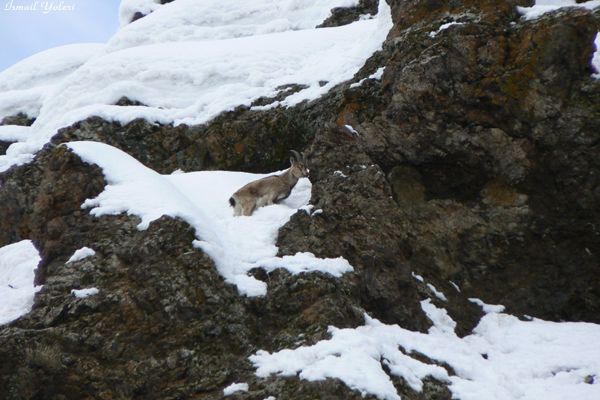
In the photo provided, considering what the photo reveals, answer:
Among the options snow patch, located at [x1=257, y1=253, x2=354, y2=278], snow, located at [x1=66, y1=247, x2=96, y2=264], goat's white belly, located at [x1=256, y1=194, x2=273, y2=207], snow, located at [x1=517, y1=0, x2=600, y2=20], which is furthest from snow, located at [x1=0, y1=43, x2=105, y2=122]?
snow, located at [x1=517, y1=0, x2=600, y2=20]

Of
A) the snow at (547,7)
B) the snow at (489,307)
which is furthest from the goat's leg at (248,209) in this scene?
the snow at (547,7)

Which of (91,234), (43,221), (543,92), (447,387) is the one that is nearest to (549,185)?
(543,92)

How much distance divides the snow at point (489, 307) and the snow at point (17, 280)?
29.4ft

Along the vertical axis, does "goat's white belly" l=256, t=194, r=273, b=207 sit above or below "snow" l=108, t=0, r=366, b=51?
below

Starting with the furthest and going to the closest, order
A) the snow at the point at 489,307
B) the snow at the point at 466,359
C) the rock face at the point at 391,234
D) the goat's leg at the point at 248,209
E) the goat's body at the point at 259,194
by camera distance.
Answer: the goat's body at the point at 259,194 < the goat's leg at the point at 248,209 < the snow at the point at 489,307 < the rock face at the point at 391,234 < the snow at the point at 466,359

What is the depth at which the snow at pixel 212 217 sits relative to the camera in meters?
12.3

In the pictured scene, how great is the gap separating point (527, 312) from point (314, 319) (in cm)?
541

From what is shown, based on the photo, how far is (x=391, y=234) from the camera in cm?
1372

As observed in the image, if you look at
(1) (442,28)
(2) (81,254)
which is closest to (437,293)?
(1) (442,28)

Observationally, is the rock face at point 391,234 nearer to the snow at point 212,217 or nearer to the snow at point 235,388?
the snow at point 235,388

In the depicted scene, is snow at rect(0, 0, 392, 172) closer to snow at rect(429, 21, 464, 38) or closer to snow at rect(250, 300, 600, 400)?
snow at rect(429, 21, 464, 38)

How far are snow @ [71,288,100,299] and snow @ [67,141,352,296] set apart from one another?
1560 millimetres

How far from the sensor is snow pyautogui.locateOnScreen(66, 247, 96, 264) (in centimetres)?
1214

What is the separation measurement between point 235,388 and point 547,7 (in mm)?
12227
